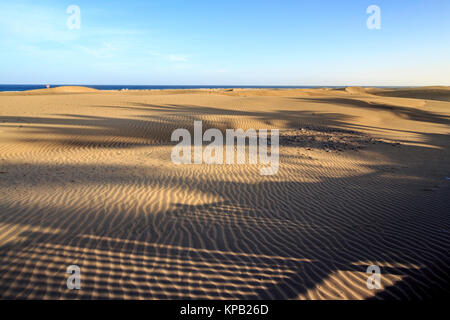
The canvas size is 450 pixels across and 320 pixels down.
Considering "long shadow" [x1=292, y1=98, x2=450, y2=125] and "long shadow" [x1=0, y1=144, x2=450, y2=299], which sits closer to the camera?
"long shadow" [x1=0, y1=144, x2=450, y2=299]

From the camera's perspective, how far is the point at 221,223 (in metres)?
5.17

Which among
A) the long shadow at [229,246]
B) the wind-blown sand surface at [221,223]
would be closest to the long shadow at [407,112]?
the wind-blown sand surface at [221,223]

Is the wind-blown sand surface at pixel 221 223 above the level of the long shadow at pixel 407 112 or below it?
below

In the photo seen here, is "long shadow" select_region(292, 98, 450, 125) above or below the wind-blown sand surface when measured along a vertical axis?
above

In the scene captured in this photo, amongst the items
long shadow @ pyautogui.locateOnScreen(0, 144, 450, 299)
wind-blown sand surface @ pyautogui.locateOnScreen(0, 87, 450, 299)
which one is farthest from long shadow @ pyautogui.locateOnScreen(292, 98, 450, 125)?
long shadow @ pyautogui.locateOnScreen(0, 144, 450, 299)

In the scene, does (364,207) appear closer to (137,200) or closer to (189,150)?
(137,200)

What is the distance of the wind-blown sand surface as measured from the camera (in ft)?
11.7

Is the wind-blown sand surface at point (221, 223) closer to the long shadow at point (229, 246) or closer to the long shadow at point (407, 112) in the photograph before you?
the long shadow at point (229, 246)

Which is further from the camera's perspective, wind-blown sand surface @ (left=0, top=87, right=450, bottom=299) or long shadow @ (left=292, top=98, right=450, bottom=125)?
long shadow @ (left=292, top=98, right=450, bottom=125)

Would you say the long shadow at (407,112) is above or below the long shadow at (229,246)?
above

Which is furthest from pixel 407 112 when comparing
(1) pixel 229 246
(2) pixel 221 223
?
(1) pixel 229 246

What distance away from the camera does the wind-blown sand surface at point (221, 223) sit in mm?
3564

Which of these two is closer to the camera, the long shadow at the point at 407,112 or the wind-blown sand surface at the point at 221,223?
the wind-blown sand surface at the point at 221,223

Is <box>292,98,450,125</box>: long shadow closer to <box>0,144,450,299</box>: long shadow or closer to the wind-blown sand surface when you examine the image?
the wind-blown sand surface
